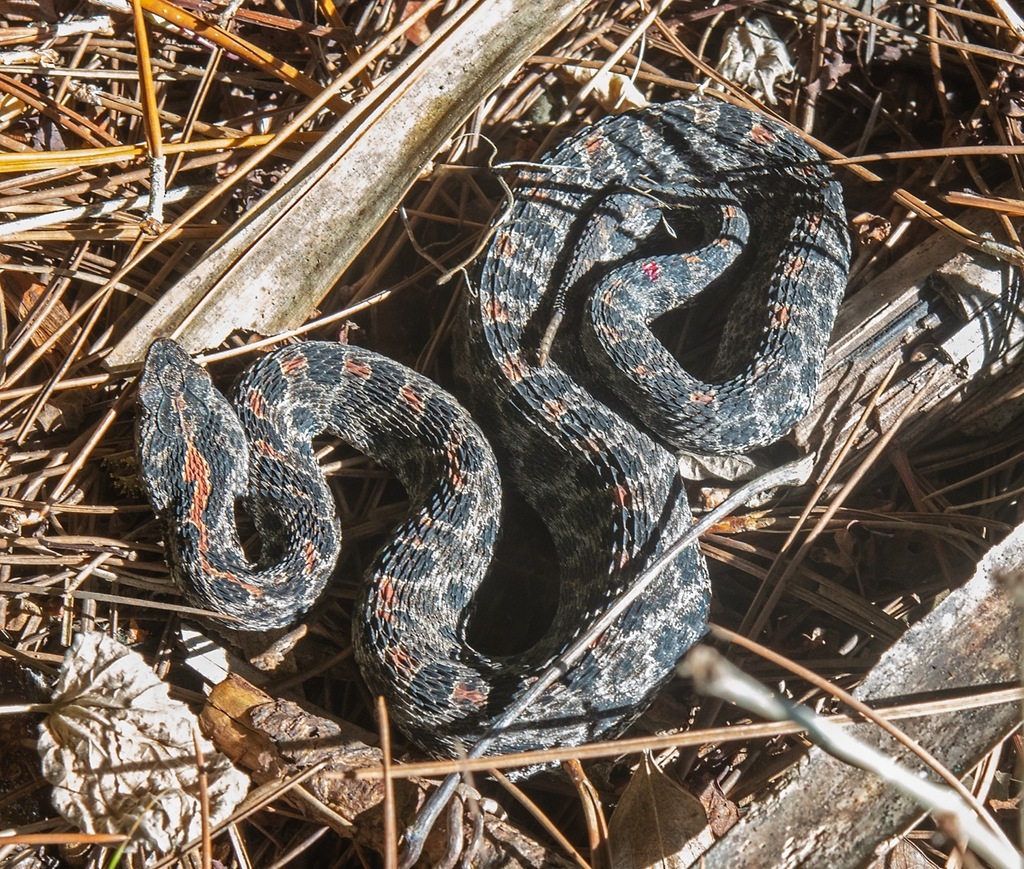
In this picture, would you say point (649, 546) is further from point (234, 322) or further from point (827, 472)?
point (234, 322)

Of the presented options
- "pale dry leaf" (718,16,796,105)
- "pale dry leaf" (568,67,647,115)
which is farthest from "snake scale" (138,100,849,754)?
"pale dry leaf" (718,16,796,105)

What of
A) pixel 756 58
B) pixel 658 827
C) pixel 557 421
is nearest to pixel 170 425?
pixel 557 421

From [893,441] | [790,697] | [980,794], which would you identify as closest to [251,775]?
[790,697]

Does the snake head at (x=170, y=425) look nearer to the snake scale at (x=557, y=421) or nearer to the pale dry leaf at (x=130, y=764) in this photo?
the snake scale at (x=557, y=421)

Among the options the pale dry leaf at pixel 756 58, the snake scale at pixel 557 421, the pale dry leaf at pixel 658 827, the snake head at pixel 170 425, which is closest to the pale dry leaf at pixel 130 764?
the snake scale at pixel 557 421

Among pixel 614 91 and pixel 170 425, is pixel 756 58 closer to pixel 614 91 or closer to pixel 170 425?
pixel 614 91

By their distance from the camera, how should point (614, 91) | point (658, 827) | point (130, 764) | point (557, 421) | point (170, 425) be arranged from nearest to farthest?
point (658, 827), point (130, 764), point (170, 425), point (557, 421), point (614, 91)
